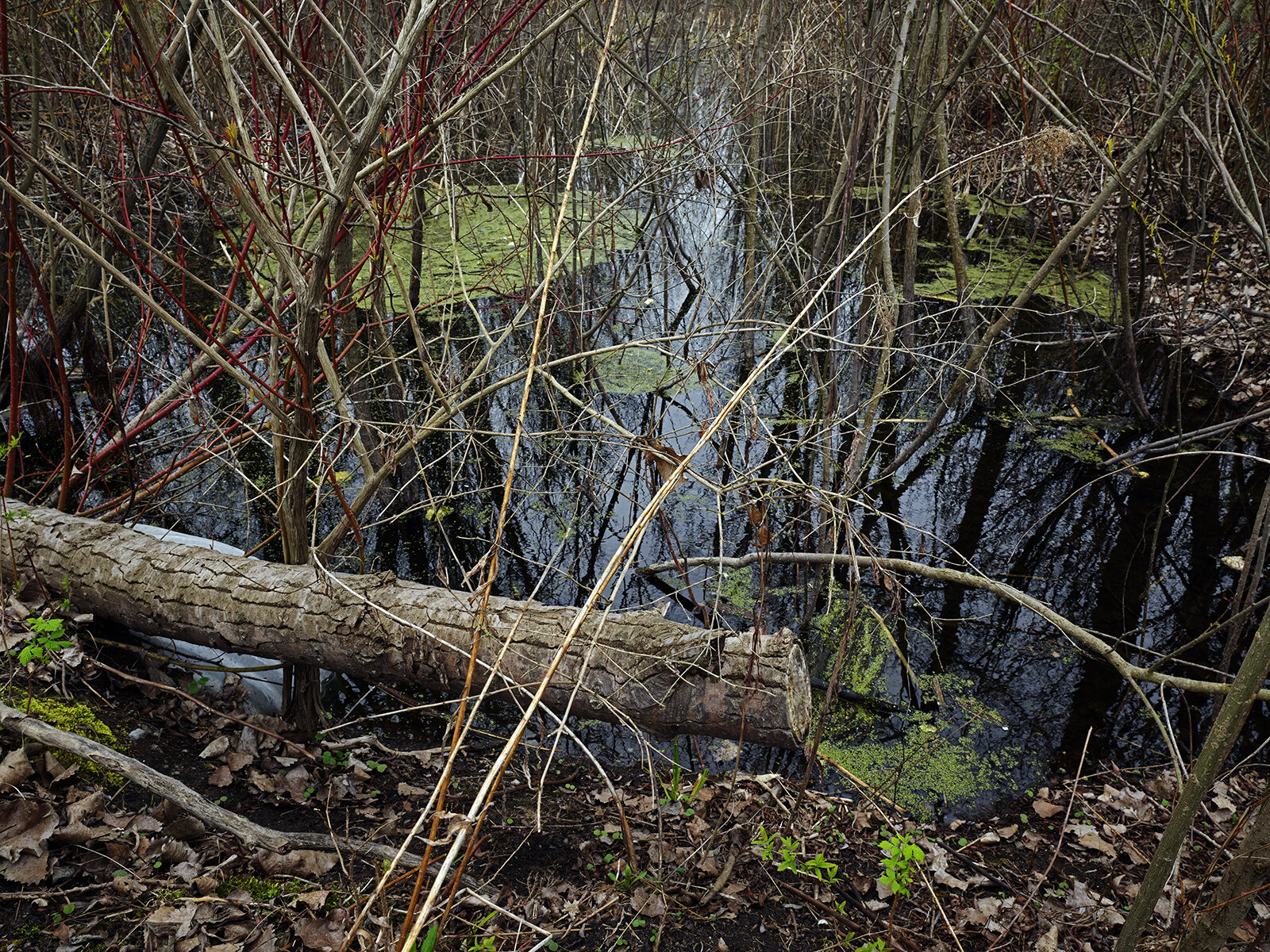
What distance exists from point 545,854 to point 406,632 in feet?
2.85

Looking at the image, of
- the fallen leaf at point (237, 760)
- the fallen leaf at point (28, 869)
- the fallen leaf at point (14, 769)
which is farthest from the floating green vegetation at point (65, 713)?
the fallen leaf at point (28, 869)

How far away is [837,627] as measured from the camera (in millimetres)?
4055

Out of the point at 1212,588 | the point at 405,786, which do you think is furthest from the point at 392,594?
the point at 1212,588

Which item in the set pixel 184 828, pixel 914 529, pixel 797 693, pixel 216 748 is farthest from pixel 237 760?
pixel 914 529

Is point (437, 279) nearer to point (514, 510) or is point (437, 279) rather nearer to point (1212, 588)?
point (514, 510)

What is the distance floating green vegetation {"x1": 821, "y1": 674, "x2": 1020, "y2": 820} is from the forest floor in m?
0.14

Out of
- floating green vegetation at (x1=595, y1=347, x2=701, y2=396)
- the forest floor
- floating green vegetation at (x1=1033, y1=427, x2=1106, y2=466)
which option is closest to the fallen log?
the forest floor

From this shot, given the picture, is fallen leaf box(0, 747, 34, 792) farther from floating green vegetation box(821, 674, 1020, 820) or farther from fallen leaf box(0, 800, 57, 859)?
floating green vegetation box(821, 674, 1020, 820)

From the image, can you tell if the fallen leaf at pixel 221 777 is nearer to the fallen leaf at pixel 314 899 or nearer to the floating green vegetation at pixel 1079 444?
the fallen leaf at pixel 314 899

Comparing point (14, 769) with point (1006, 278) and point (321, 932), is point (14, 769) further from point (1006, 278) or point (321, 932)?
point (1006, 278)

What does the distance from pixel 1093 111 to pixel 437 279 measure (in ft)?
20.9

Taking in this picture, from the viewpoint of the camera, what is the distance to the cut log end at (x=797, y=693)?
2.22 metres

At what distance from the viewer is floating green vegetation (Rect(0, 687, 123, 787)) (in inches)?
97.6

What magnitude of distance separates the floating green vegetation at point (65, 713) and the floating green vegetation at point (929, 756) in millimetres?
2609
